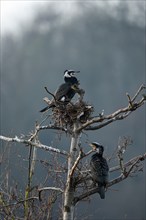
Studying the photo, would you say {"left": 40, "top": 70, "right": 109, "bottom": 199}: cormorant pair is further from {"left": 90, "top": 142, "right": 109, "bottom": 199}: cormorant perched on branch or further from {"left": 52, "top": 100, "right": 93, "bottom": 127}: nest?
{"left": 52, "top": 100, "right": 93, "bottom": 127}: nest

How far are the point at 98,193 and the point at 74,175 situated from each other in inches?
26.6

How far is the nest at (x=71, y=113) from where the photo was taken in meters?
9.35

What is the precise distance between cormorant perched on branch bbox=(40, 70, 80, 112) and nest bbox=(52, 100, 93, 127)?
Result: 19cm

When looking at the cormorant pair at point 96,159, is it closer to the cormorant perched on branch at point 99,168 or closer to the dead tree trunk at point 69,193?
the cormorant perched on branch at point 99,168

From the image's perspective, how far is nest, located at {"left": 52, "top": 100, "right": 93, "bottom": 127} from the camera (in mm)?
9352

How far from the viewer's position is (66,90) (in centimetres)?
1138

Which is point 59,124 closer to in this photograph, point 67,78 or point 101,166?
point 101,166

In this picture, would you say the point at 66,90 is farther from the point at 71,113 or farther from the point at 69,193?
the point at 69,193

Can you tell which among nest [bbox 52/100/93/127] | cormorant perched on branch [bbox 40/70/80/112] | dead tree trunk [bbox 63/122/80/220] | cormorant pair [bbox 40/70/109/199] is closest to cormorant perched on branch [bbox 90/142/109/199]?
cormorant pair [bbox 40/70/109/199]

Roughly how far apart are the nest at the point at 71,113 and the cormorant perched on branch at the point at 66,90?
188mm

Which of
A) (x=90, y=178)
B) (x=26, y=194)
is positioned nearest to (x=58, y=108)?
(x=90, y=178)

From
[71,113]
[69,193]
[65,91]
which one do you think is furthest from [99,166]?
[65,91]

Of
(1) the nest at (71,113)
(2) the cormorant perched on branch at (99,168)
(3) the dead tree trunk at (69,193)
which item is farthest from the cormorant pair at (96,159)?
(3) the dead tree trunk at (69,193)

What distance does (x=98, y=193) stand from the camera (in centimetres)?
891
